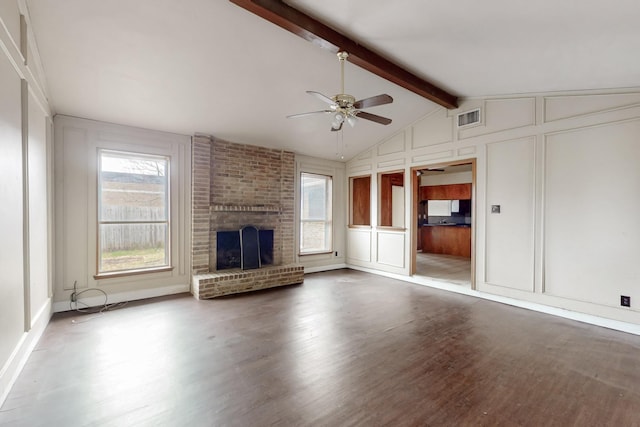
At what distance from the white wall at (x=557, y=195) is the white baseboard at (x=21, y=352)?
18.0 ft

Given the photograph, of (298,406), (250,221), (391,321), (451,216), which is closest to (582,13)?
(391,321)

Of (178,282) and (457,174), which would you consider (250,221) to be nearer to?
(178,282)

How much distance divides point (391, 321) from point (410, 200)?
2.74m

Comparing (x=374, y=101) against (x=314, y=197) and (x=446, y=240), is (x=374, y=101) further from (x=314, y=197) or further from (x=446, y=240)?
(x=446, y=240)

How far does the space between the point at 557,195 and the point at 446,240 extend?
5.07m

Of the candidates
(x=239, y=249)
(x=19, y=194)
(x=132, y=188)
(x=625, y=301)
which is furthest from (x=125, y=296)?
(x=625, y=301)

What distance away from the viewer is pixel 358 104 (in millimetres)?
2947

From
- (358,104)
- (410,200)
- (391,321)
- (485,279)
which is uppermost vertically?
(358,104)

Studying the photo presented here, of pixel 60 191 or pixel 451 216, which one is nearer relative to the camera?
pixel 60 191

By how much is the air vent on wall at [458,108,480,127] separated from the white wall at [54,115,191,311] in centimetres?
495

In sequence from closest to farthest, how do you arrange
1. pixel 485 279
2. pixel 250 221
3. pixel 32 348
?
1. pixel 32 348
2. pixel 485 279
3. pixel 250 221

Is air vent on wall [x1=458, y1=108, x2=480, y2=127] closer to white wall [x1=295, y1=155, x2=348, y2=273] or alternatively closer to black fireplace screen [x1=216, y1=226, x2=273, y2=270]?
white wall [x1=295, y1=155, x2=348, y2=273]

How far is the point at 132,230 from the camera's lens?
444 centimetres

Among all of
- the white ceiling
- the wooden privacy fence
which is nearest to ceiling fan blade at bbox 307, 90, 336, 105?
the white ceiling
